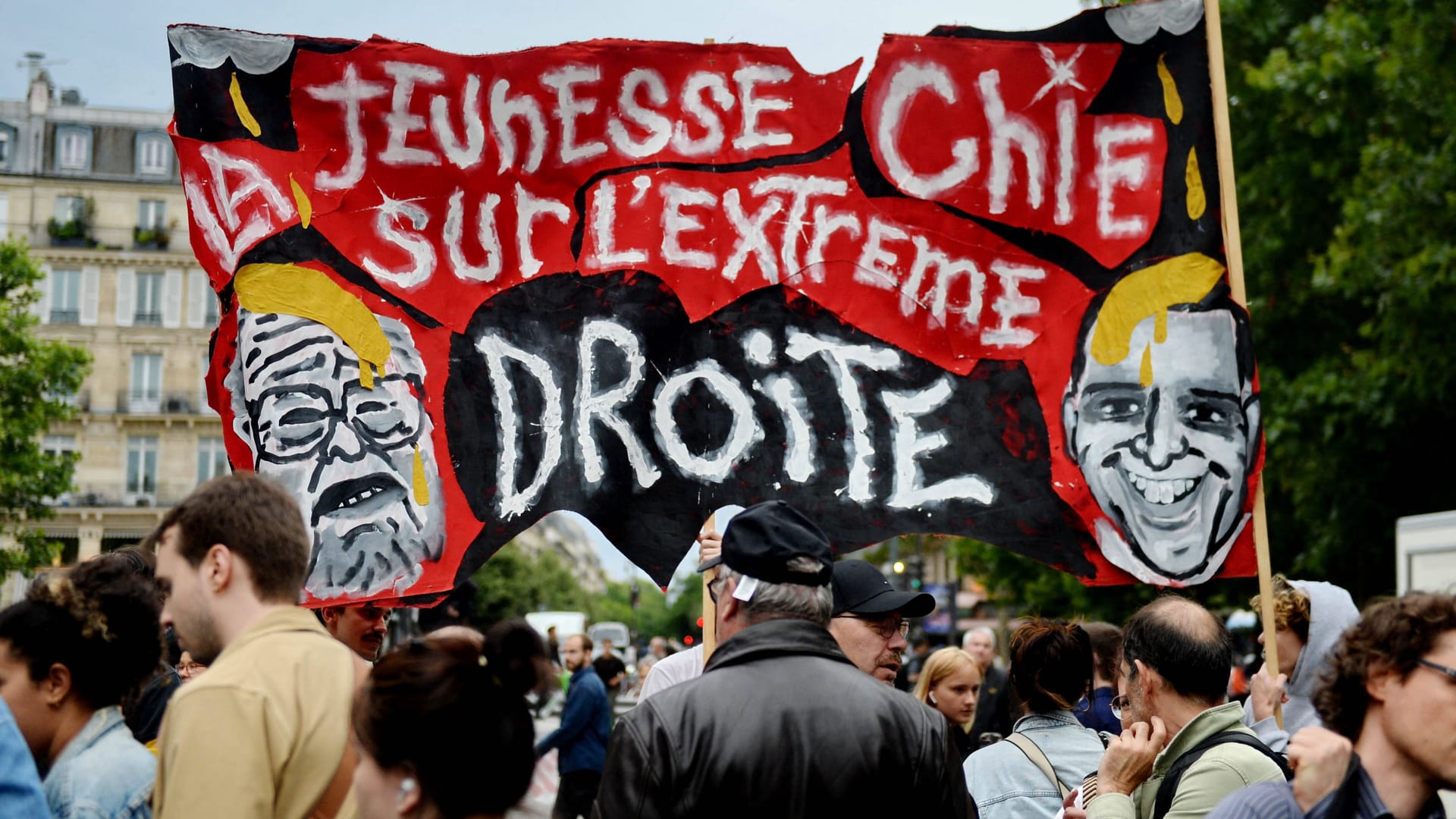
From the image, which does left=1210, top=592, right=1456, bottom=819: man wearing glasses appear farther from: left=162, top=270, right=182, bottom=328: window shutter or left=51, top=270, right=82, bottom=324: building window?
left=51, top=270, right=82, bottom=324: building window

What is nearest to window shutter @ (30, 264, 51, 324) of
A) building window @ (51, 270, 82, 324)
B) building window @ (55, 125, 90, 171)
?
building window @ (51, 270, 82, 324)

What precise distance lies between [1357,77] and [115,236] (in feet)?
Result: 194

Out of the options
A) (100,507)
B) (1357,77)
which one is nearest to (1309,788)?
(1357,77)

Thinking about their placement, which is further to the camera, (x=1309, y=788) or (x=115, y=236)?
(x=115, y=236)

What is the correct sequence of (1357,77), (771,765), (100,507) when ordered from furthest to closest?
(100,507), (1357,77), (771,765)

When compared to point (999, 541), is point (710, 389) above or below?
above

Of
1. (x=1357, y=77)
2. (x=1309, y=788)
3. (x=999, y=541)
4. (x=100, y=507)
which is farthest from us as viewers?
(x=100, y=507)

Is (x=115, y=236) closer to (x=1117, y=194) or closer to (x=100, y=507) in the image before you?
(x=100, y=507)

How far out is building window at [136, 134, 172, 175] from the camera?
6712 centimetres

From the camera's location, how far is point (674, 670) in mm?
5902

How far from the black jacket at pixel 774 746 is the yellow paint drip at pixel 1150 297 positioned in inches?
105

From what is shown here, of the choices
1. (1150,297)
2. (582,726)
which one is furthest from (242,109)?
(582,726)

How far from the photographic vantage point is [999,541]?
561 cm

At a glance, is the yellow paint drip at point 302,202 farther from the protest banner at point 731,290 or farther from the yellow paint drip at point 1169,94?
the yellow paint drip at point 1169,94
